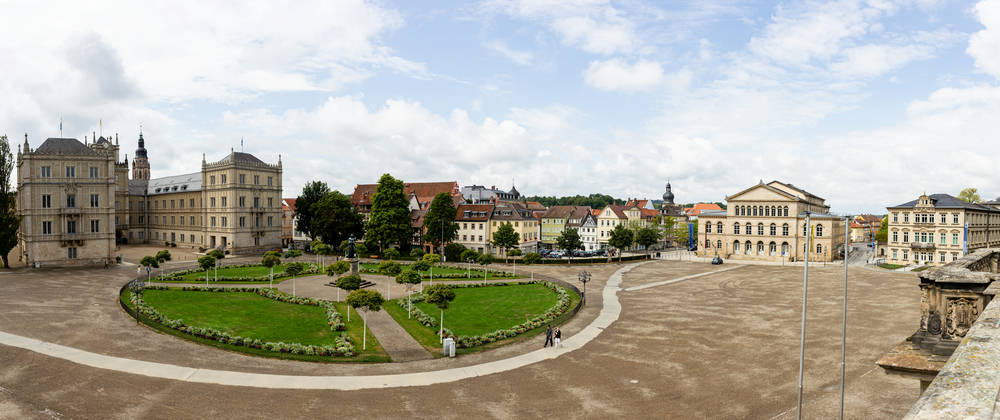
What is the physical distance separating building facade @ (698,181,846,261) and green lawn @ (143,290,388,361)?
246 ft

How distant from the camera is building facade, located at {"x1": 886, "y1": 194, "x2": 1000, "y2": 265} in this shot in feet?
244

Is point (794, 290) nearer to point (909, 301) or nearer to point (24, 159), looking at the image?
point (909, 301)

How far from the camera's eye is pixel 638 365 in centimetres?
A: 2448

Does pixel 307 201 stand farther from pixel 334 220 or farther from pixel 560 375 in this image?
pixel 560 375

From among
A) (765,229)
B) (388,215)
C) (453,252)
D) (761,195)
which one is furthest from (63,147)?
(765,229)

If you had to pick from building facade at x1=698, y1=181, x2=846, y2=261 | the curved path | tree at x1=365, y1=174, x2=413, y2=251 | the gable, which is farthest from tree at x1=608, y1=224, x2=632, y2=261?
the curved path

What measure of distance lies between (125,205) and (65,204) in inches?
1505

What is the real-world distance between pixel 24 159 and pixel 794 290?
87806 millimetres

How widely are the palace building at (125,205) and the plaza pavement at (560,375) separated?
2792 cm

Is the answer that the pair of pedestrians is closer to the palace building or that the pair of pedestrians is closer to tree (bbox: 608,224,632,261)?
tree (bbox: 608,224,632,261)

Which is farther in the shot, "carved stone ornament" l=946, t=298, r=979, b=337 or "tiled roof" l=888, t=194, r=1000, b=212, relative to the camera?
"tiled roof" l=888, t=194, r=1000, b=212

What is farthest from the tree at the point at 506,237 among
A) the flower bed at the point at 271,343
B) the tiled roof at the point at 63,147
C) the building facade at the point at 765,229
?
the tiled roof at the point at 63,147

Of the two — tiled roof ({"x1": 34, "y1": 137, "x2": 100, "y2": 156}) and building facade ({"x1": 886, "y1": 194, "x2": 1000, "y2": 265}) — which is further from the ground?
tiled roof ({"x1": 34, "y1": 137, "x2": 100, "y2": 156})

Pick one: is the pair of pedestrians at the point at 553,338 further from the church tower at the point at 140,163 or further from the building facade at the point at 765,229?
the church tower at the point at 140,163
